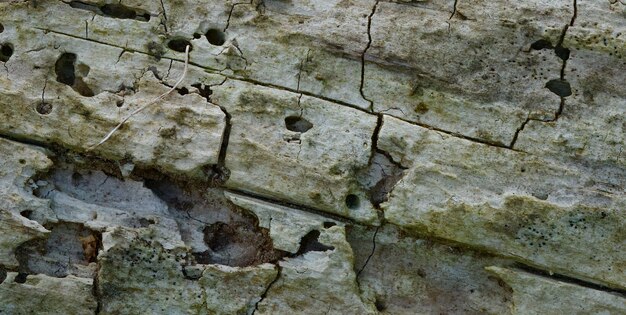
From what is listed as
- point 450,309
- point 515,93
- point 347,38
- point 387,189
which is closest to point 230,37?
point 347,38

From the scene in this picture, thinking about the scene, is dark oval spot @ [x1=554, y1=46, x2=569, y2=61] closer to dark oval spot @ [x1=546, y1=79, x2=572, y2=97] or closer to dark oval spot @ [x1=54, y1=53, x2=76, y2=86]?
dark oval spot @ [x1=546, y1=79, x2=572, y2=97]

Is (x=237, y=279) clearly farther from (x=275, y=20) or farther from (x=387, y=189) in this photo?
(x=275, y=20)

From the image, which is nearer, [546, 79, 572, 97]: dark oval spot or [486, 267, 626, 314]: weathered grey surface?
[486, 267, 626, 314]: weathered grey surface

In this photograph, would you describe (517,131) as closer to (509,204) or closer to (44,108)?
(509,204)

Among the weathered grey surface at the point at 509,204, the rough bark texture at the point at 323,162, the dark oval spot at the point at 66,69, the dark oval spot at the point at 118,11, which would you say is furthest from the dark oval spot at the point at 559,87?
the dark oval spot at the point at 66,69

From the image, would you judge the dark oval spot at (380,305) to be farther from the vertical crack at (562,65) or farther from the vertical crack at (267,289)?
the vertical crack at (562,65)

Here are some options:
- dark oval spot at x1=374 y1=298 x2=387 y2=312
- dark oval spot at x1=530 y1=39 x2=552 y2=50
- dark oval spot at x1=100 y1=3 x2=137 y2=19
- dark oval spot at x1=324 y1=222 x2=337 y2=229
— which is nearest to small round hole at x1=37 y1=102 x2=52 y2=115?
dark oval spot at x1=100 y1=3 x2=137 y2=19
